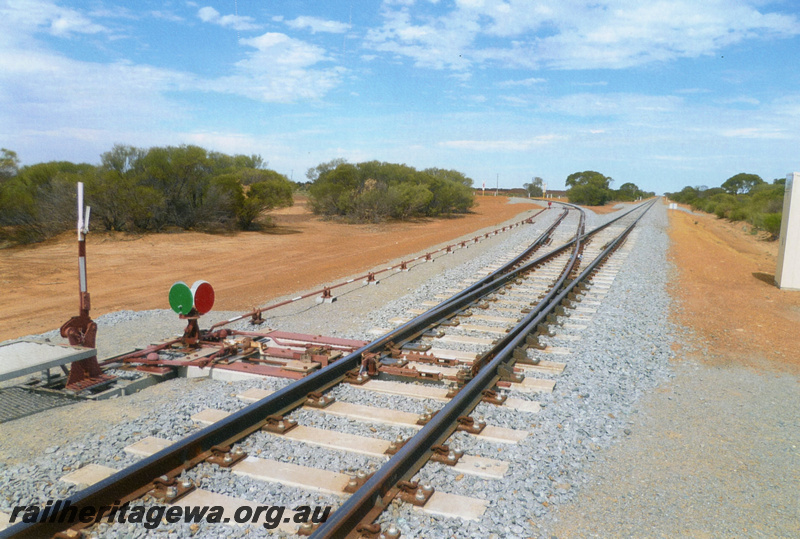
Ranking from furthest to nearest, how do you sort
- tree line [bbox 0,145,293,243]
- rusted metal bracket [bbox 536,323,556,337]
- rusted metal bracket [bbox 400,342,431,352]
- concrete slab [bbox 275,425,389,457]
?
1. tree line [bbox 0,145,293,243]
2. rusted metal bracket [bbox 536,323,556,337]
3. rusted metal bracket [bbox 400,342,431,352]
4. concrete slab [bbox 275,425,389,457]

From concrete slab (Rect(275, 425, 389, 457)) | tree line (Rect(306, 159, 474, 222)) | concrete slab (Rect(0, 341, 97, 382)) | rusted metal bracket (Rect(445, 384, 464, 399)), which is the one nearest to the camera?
concrete slab (Rect(275, 425, 389, 457))

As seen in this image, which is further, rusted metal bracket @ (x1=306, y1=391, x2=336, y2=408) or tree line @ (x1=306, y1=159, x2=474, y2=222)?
tree line @ (x1=306, y1=159, x2=474, y2=222)

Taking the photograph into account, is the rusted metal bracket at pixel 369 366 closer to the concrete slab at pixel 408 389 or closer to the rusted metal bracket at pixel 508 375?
the concrete slab at pixel 408 389

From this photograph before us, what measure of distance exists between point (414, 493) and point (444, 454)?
0.59 m

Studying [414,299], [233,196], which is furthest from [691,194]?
[414,299]

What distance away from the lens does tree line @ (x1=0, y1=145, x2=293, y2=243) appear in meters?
21.9

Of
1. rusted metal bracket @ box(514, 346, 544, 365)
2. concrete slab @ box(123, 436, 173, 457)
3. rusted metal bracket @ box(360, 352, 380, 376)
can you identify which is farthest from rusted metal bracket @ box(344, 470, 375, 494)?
rusted metal bracket @ box(514, 346, 544, 365)

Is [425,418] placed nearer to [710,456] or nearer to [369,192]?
[710,456]

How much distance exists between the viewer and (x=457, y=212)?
48.9m

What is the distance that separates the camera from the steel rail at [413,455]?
315cm

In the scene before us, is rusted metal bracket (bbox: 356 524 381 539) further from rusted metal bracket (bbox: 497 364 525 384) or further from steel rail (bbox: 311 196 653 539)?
rusted metal bracket (bbox: 497 364 525 384)

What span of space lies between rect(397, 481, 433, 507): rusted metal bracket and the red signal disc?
4.08 meters

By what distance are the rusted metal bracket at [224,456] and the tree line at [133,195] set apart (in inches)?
842

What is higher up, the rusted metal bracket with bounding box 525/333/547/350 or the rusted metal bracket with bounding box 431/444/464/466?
the rusted metal bracket with bounding box 525/333/547/350
